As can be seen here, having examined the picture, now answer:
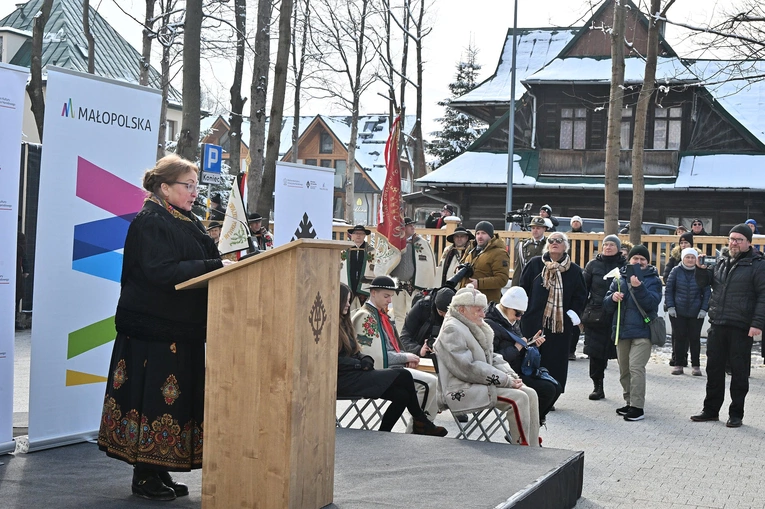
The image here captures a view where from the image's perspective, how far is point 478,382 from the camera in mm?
7383

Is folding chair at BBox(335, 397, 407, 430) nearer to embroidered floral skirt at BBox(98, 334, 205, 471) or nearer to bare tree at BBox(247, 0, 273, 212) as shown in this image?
embroidered floral skirt at BBox(98, 334, 205, 471)

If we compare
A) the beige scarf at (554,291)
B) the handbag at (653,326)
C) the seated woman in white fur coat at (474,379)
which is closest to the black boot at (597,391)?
the handbag at (653,326)

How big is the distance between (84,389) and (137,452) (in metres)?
2.00

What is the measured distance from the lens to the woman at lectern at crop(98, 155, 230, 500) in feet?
15.8

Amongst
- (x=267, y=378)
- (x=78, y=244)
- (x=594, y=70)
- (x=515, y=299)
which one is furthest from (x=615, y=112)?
(x=594, y=70)

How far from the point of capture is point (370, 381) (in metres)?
7.11

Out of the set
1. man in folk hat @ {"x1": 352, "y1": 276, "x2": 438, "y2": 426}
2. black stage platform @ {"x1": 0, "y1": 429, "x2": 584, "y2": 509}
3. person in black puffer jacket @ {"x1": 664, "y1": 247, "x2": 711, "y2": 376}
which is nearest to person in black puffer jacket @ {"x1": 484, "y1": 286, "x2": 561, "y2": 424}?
man in folk hat @ {"x1": 352, "y1": 276, "x2": 438, "y2": 426}

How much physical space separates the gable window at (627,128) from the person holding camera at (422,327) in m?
24.5

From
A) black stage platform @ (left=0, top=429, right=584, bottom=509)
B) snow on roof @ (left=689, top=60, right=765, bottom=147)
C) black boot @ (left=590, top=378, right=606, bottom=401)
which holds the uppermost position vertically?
snow on roof @ (left=689, top=60, right=765, bottom=147)

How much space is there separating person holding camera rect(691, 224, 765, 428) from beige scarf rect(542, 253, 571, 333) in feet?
4.94

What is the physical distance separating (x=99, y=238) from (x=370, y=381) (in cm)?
213

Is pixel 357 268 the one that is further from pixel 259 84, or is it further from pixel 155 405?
pixel 155 405

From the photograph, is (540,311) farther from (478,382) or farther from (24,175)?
(24,175)

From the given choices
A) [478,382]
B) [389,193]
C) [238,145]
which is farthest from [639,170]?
[478,382]
